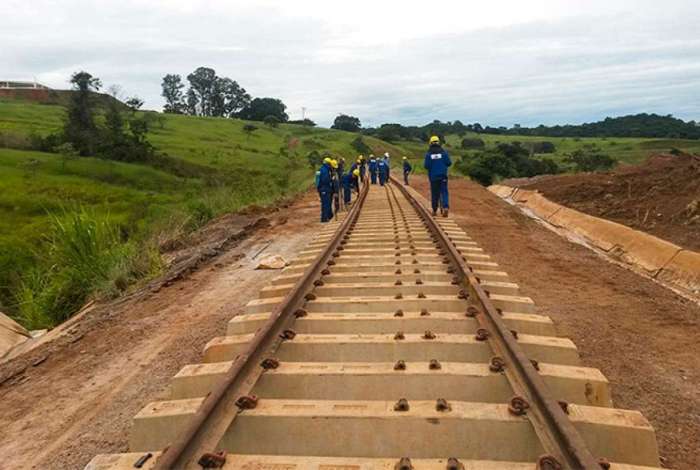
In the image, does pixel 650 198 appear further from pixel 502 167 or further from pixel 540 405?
pixel 502 167

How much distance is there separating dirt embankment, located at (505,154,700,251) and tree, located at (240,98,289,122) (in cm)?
11825

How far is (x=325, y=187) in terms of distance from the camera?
12.8 m

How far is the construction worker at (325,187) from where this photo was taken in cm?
1260

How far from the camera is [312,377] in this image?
10.2ft

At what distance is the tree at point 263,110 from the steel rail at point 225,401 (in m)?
131

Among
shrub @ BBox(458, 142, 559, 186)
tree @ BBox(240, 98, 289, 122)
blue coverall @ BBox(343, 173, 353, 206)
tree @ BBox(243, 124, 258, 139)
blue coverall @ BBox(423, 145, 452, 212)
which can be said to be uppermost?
tree @ BBox(240, 98, 289, 122)

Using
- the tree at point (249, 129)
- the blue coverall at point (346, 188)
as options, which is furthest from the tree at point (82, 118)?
the blue coverall at point (346, 188)

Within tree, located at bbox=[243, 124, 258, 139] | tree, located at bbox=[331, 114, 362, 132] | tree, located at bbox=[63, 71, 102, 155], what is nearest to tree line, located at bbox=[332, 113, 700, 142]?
tree, located at bbox=[331, 114, 362, 132]

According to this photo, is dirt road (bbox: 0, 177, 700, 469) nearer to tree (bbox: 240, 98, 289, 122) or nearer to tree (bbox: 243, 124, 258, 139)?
tree (bbox: 243, 124, 258, 139)

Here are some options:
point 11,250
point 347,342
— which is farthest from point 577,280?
point 11,250

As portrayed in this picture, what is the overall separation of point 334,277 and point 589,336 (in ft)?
7.96

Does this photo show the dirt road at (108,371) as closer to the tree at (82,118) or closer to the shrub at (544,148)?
the tree at (82,118)

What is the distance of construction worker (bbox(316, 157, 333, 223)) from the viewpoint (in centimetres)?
1260

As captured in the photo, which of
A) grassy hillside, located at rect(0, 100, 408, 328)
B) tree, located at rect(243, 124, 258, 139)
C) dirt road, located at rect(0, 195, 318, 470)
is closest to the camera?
dirt road, located at rect(0, 195, 318, 470)
